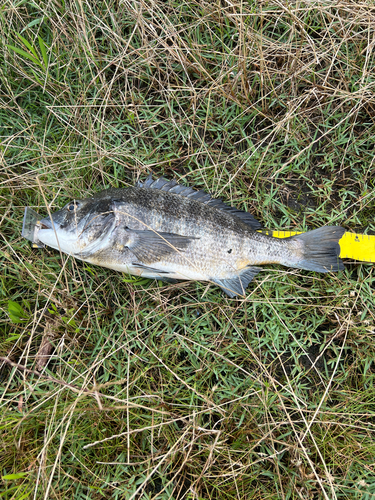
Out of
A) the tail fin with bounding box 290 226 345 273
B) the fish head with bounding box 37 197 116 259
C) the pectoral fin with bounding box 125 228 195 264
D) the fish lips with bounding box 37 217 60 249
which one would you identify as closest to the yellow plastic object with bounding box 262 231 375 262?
the tail fin with bounding box 290 226 345 273

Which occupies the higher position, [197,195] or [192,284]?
[197,195]

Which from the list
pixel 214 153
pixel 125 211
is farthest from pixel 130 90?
pixel 125 211

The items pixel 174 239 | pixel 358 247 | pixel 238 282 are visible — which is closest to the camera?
pixel 174 239

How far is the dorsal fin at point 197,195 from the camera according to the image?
10.5ft

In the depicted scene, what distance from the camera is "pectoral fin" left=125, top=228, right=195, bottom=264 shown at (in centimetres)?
290

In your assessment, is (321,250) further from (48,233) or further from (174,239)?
(48,233)

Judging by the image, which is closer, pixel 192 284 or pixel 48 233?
pixel 48 233

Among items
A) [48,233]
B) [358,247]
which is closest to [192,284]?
[48,233]

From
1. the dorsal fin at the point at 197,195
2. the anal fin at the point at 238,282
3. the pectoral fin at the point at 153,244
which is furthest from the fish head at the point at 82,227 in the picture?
the anal fin at the point at 238,282

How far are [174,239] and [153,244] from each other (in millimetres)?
202

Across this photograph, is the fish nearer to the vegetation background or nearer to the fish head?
the fish head

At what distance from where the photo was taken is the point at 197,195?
322 cm

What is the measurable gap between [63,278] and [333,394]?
118 inches

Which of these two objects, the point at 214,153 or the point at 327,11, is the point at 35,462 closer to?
the point at 214,153
